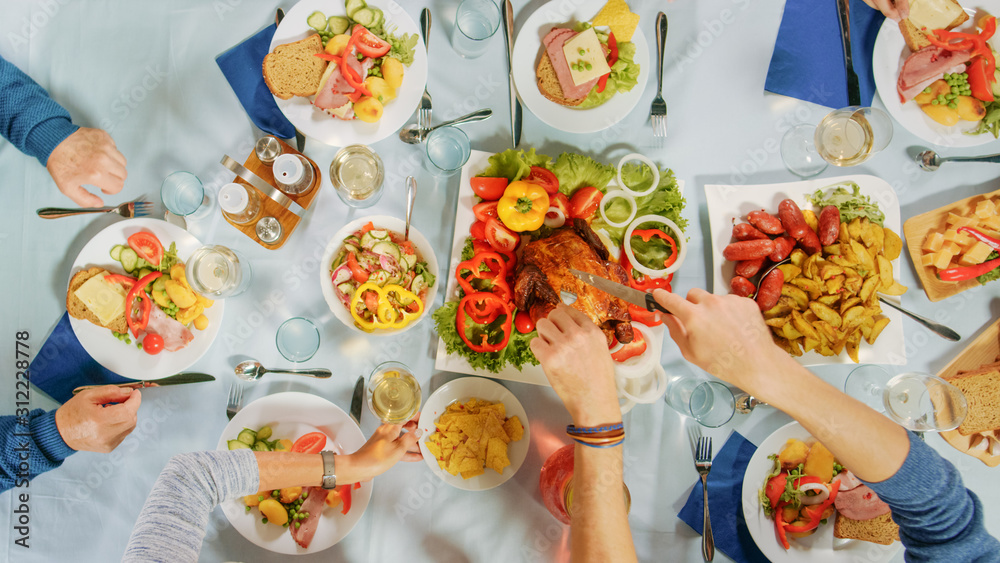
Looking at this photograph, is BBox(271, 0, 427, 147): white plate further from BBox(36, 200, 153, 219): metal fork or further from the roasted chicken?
the roasted chicken

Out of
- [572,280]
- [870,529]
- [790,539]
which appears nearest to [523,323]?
[572,280]

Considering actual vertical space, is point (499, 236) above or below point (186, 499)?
above

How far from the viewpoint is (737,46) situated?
8.71 ft

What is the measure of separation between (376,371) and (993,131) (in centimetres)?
314

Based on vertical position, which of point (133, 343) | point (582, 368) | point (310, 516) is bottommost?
point (310, 516)

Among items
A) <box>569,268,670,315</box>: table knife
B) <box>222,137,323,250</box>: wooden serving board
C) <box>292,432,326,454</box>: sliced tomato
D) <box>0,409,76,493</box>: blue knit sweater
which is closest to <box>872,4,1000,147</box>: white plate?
<box>569,268,670,315</box>: table knife

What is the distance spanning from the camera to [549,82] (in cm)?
247

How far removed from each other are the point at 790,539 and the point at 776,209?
1551 mm

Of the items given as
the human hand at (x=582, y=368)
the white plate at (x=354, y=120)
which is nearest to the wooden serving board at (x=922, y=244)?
the human hand at (x=582, y=368)

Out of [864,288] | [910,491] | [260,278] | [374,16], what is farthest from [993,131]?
[260,278]

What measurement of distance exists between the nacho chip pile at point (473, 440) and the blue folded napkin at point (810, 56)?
2.13 metres

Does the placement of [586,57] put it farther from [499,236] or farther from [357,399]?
[357,399]

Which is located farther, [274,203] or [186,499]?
[274,203]

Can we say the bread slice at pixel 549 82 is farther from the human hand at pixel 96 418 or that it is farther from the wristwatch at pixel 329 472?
the human hand at pixel 96 418
